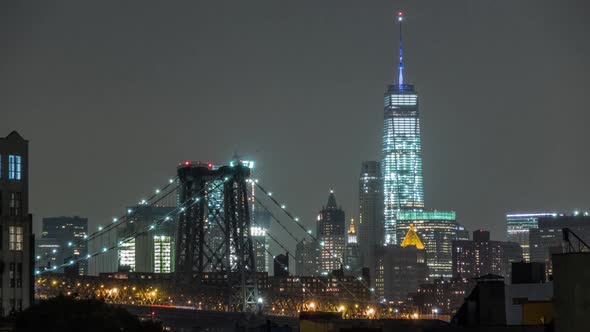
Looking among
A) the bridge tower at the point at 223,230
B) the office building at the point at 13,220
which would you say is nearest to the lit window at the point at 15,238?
the office building at the point at 13,220

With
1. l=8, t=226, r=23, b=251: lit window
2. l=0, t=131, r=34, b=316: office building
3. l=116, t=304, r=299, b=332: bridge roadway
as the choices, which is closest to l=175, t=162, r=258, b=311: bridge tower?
l=116, t=304, r=299, b=332: bridge roadway

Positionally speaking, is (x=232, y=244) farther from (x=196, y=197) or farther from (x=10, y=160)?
(x=10, y=160)

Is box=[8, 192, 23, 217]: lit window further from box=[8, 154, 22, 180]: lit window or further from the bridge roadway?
the bridge roadway

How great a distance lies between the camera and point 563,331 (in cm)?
3784

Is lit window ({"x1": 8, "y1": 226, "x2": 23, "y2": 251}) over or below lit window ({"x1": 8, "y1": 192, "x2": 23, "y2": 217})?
below

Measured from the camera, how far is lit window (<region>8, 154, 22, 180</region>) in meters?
75.3

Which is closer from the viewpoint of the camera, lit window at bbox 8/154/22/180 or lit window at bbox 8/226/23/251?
lit window at bbox 8/154/22/180

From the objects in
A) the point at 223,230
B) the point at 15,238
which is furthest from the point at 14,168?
the point at 223,230

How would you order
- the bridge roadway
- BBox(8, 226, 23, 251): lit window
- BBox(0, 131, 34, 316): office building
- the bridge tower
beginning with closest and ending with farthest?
BBox(0, 131, 34, 316): office building
BBox(8, 226, 23, 251): lit window
the bridge roadway
the bridge tower

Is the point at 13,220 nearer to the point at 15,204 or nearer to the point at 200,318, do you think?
the point at 15,204

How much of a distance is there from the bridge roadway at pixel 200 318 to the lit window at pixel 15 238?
84.2 metres

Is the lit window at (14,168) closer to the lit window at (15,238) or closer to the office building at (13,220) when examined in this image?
the office building at (13,220)

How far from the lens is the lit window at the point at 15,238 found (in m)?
75.4

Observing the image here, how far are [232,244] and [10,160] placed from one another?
371ft
